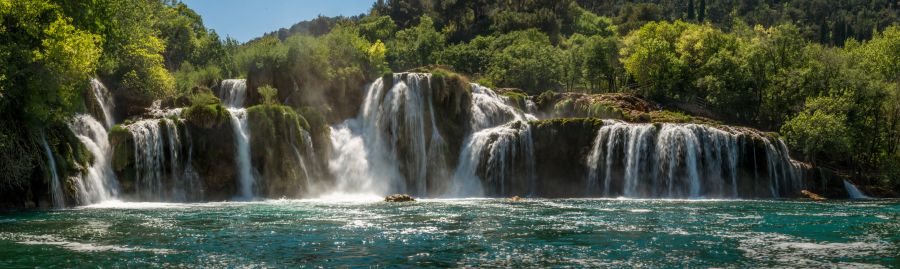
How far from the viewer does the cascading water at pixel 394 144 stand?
170 feet

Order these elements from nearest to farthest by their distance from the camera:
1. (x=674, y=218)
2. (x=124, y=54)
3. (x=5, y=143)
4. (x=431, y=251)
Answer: (x=431, y=251) < (x=674, y=218) < (x=5, y=143) < (x=124, y=54)

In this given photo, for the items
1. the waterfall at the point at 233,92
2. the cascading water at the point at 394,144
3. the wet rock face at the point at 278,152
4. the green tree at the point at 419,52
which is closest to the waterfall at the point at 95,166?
the wet rock face at the point at 278,152

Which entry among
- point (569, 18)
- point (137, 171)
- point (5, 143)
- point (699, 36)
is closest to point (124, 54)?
point (137, 171)

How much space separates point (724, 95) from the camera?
6331 cm

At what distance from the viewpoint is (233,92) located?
57.9 m

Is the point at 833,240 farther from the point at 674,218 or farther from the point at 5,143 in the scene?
the point at 5,143

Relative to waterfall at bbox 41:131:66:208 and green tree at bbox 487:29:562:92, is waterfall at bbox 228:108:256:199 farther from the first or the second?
green tree at bbox 487:29:562:92

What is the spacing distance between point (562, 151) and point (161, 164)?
24683 millimetres

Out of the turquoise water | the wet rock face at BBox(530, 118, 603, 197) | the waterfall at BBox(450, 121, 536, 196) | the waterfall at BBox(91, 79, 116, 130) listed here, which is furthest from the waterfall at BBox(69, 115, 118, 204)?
the wet rock face at BBox(530, 118, 603, 197)

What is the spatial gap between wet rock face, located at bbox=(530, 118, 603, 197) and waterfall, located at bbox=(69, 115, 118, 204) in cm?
2567

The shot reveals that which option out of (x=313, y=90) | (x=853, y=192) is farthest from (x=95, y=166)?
(x=853, y=192)

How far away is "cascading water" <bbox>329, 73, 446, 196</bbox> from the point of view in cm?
5172

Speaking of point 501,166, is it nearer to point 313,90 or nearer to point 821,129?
point 313,90

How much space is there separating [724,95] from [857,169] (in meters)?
12.1
